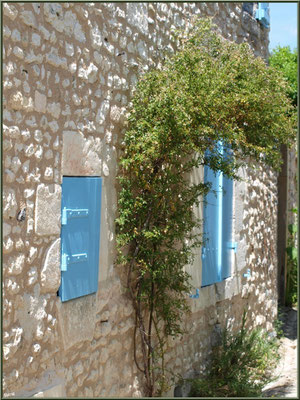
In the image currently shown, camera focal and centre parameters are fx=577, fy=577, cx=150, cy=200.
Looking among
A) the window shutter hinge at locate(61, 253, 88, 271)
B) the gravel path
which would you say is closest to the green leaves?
the gravel path

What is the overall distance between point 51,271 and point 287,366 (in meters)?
4.44

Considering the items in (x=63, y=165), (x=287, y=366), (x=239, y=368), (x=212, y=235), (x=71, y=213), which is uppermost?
(x=63, y=165)

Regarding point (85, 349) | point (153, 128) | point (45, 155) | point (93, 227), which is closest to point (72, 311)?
point (85, 349)

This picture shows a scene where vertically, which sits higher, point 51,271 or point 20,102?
point 20,102

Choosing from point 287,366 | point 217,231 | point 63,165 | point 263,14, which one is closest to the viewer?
point 63,165

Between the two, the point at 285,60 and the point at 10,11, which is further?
the point at 285,60

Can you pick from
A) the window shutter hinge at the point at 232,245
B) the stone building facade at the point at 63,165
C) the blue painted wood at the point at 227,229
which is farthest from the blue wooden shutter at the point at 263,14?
the window shutter hinge at the point at 232,245

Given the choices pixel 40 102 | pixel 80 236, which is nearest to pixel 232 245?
pixel 80 236

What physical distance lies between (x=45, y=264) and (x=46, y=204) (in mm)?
345

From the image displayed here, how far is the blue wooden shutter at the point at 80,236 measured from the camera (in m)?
3.50

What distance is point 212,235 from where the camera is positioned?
573 centimetres

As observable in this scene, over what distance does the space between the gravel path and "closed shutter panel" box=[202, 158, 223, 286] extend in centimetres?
128

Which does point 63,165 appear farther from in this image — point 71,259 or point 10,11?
point 10,11

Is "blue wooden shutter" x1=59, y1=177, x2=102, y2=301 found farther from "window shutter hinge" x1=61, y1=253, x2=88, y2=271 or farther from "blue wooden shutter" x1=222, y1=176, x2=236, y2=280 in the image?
"blue wooden shutter" x1=222, y1=176, x2=236, y2=280
